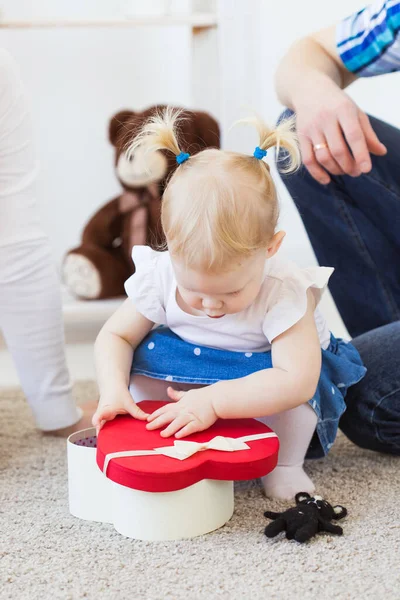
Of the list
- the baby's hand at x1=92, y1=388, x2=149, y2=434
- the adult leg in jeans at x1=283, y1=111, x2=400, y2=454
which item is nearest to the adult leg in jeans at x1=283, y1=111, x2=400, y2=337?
the adult leg in jeans at x1=283, y1=111, x2=400, y2=454

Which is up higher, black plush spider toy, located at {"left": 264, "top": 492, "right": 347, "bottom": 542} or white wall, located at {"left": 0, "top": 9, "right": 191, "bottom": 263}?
white wall, located at {"left": 0, "top": 9, "right": 191, "bottom": 263}

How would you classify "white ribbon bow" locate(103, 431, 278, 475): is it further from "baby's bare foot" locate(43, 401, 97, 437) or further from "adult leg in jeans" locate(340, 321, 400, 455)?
"baby's bare foot" locate(43, 401, 97, 437)

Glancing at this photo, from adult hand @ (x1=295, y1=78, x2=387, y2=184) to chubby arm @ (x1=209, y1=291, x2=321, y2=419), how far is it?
28cm

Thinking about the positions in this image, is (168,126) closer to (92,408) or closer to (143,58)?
(92,408)

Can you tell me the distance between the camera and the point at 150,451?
2.53 feet

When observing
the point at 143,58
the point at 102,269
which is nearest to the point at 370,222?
the point at 102,269

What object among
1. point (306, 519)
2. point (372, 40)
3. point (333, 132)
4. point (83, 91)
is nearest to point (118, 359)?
point (306, 519)

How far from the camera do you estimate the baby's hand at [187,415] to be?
2.66 ft

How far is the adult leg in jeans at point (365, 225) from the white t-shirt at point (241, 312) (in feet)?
0.93

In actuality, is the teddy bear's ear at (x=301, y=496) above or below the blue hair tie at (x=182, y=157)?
below

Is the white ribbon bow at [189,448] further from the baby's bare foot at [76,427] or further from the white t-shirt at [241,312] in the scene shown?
the baby's bare foot at [76,427]

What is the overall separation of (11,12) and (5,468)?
1.51 metres

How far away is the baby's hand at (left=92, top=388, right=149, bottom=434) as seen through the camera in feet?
2.76

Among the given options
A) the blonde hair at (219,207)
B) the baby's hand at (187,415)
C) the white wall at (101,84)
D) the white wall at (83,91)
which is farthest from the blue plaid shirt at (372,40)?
the white wall at (83,91)
